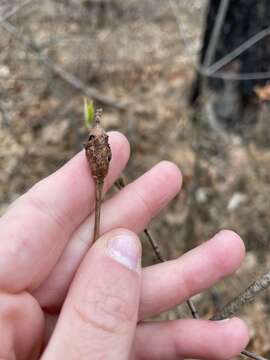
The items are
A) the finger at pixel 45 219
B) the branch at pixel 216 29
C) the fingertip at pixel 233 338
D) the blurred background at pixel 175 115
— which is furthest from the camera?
the blurred background at pixel 175 115

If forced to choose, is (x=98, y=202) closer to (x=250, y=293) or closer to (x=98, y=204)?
(x=98, y=204)

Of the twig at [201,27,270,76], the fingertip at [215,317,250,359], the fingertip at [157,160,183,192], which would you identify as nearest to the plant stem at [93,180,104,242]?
the fingertip at [157,160,183,192]

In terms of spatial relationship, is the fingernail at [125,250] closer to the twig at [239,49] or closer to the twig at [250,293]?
the twig at [250,293]

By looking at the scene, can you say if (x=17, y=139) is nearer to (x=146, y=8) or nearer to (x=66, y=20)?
(x=66, y=20)

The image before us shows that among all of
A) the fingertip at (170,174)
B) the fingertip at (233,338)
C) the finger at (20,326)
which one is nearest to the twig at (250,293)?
the fingertip at (233,338)

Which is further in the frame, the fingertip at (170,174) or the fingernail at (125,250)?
the fingertip at (170,174)

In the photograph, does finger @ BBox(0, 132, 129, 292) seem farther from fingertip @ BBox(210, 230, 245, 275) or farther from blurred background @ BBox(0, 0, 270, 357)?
blurred background @ BBox(0, 0, 270, 357)

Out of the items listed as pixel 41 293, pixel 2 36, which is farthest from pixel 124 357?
pixel 2 36
